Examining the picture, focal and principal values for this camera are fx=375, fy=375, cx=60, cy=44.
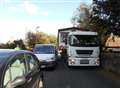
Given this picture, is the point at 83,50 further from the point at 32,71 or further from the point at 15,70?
the point at 15,70

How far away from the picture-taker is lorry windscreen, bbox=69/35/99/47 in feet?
85.9

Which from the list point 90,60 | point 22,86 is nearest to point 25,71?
point 22,86

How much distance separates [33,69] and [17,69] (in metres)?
1.48

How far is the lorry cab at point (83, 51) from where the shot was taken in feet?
83.8

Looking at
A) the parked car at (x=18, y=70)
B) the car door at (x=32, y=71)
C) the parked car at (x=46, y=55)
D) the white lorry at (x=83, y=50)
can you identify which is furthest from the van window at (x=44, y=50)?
the parked car at (x=18, y=70)

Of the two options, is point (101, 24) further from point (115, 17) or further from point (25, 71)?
point (25, 71)

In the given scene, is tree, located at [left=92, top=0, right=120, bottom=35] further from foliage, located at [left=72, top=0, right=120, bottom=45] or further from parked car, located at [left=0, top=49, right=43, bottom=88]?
parked car, located at [left=0, top=49, right=43, bottom=88]

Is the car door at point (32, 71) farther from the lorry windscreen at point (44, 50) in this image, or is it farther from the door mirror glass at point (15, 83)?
the lorry windscreen at point (44, 50)

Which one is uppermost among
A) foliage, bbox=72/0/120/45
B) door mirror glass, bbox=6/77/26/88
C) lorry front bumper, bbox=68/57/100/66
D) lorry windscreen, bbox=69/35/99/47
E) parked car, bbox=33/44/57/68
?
foliage, bbox=72/0/120/45

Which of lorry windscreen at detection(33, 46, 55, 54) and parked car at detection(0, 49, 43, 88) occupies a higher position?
parked car at detection(0, 49, 43, 88)

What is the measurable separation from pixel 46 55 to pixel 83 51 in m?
2.63

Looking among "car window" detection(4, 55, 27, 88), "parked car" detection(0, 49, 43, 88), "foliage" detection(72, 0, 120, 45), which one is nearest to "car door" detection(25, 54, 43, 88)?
"parked car" detection(0, 49, 43, 88)

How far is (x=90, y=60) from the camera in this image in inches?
1006

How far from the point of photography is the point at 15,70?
7109 mm
